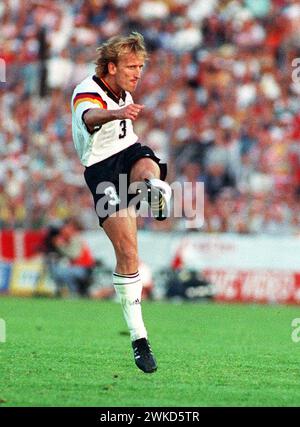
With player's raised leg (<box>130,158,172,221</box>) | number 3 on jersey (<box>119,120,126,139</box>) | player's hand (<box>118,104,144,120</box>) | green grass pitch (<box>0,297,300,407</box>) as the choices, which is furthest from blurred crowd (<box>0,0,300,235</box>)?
player's hand (<box>118,104,144,120</box>)

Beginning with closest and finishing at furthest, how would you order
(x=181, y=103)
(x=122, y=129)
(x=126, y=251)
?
(x=126, y=251) < (x=122, y=129) < (x=181, y=103)

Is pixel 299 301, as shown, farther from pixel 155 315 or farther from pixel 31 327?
pixel 31 327

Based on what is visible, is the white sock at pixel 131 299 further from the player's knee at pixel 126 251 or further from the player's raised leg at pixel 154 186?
the player's raised leg at pixel 154 186

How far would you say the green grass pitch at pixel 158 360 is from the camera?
6.54m

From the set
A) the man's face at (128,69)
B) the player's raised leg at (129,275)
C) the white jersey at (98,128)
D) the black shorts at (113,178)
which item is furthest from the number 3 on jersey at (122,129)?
the player's raised leg at (129,275)

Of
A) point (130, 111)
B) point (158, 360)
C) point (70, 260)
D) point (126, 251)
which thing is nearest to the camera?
point (130, 111)

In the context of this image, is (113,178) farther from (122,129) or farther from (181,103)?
(181,103)

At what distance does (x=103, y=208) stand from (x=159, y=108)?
1248 cm

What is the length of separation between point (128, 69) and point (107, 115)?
2.10 ft

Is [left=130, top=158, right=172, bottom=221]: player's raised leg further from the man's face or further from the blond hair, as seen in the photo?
the blond hair

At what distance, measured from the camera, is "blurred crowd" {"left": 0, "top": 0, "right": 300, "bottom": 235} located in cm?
1905

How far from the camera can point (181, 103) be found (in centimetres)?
2023

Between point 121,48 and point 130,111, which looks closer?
point 130,111

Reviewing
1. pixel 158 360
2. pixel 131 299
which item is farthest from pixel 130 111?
pixel 158 360
